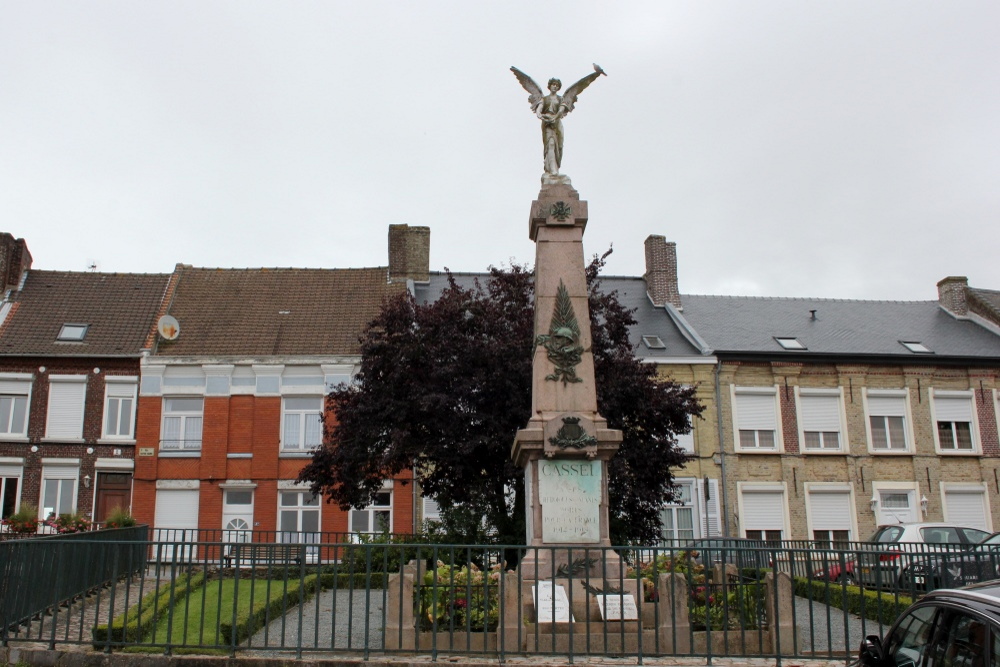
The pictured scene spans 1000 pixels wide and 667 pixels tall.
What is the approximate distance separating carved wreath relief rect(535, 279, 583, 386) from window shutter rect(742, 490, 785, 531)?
16.9 metres

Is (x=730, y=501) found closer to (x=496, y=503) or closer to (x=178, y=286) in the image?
(x=496, y=503)

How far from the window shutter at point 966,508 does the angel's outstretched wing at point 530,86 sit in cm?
2104

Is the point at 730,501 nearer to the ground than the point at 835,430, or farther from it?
nearer to the ground

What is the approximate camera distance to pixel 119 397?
26203mm

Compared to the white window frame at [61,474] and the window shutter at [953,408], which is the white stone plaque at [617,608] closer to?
the white window frame at [61,474]

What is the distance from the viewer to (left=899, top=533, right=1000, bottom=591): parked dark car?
9.56 meters

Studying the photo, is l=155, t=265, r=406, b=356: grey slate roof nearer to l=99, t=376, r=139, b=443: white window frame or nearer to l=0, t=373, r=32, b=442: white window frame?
l=99, t=376, r=139, b=443: white window frame

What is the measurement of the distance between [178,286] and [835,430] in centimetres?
2149

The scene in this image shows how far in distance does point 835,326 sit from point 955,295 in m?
5.03

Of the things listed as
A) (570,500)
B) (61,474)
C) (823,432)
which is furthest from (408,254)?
(570,500)

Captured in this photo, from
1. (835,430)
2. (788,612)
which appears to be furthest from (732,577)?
(835,430)

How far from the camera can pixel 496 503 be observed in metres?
18.1

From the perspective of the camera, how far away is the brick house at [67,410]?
83.9ft

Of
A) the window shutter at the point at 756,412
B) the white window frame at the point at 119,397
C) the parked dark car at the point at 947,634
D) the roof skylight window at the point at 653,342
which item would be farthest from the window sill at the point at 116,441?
the parked dark car at the point at 947,634
